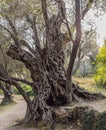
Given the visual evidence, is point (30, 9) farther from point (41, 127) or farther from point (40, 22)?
point (41, 127)

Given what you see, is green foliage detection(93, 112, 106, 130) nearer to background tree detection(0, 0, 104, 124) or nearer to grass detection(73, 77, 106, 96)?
background tree detection(0, 0, 104, 124)

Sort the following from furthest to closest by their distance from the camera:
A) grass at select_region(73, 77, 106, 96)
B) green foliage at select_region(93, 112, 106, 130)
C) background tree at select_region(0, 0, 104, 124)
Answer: grass at select_region(73, 77, 106, 96) → background tree at select_region(0, 0, 104, 124) → green foliage at select_region(93, 112, 106, 130)

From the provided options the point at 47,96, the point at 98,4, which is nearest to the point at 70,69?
the point at 47,96

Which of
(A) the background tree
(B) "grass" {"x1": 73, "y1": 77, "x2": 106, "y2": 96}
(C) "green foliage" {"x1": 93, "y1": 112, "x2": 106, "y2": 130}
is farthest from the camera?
(B) "grass" {"x1": 73, "y1": 77, "x2": 106, "y2": 96}

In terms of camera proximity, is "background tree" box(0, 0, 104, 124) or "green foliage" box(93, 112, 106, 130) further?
"background tree" box(0, 0, 104, 124)

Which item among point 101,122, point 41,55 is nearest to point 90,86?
point 41,55

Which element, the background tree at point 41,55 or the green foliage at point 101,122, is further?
the background tree at point 41,55

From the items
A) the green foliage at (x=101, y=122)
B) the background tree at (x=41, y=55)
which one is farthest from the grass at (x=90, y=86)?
the green foliage at (x=101, y=122)

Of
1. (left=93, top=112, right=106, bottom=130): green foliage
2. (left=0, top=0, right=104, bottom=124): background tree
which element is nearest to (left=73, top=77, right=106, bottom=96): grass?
(left=0, top=0, right=104, bottom=124): background tree

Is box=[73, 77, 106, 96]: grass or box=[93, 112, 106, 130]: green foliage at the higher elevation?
box=[93, 112, 106, 130]: green foliage

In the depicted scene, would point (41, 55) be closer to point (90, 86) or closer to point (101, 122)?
point (101, 122)

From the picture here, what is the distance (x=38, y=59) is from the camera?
2088cm

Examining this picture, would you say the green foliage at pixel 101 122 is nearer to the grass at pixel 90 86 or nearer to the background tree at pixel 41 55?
the background tree at pixel 41 55

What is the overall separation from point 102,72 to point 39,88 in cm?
645
